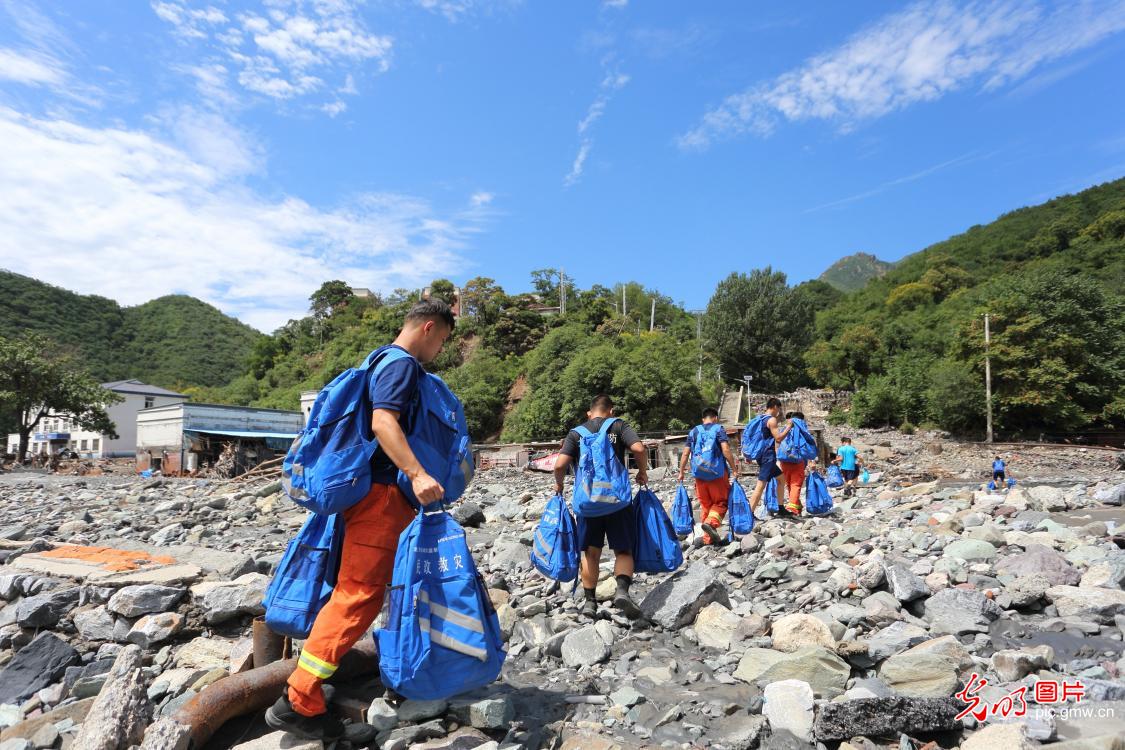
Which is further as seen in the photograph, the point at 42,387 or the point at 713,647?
the point at 42,387

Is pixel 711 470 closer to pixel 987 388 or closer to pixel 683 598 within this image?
pixel 683 598

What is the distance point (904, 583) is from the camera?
3895mm

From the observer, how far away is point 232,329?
9112 cm

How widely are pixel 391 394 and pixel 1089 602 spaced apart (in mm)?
4163

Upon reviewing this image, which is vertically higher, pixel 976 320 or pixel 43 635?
pixel 976 320

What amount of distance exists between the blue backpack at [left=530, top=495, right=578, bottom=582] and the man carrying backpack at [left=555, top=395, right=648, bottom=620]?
4.6 inches

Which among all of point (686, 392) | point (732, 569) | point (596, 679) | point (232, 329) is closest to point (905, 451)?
point (686, 392)

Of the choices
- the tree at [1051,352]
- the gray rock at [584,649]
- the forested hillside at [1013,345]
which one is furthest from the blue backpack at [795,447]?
the tree at [1051,352]

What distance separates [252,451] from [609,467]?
28569mm

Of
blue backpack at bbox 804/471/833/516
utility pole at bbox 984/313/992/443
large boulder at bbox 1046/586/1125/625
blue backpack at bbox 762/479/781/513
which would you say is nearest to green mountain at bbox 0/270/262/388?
blue backpack at bbox 762/479/781/513

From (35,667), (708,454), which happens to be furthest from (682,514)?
(35,667)

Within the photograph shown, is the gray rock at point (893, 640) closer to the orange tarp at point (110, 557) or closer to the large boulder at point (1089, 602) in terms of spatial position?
the large boulder at point (1089, 602)

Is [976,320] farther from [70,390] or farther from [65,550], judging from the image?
[70,390]

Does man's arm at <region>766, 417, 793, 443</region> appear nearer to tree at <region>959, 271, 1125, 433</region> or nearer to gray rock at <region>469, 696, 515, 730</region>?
gray rock at <region>469, 696, 515, 730</region>
